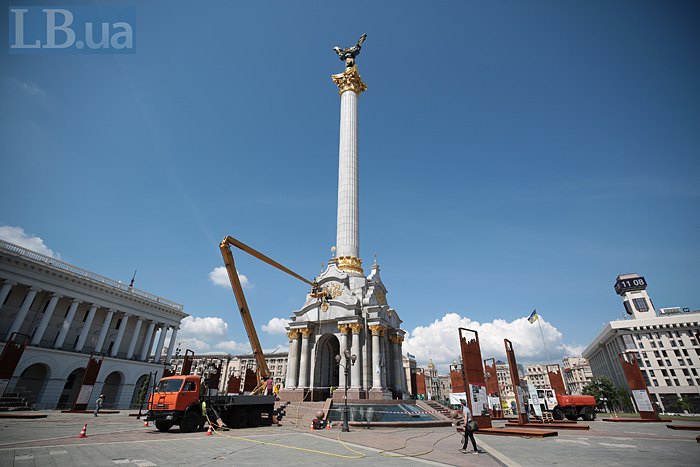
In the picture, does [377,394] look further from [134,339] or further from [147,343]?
[147,343]

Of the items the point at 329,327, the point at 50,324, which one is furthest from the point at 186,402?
the point at 50,324

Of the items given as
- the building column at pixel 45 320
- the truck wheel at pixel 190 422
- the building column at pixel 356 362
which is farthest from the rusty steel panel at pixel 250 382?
the building column at pixel 45 320

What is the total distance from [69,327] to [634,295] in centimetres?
13394

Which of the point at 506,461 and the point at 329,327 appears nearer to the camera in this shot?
the point at 506,461

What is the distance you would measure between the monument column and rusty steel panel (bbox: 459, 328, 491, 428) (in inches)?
784

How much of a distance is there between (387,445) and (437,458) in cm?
376

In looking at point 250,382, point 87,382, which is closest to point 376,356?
point 250,382

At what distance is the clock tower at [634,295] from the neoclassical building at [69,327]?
395 ft

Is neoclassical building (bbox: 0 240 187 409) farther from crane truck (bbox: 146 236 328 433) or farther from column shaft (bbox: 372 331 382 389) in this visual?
column shaft (bbox: 372 331 382 389)

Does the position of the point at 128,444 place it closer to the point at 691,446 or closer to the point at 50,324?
the point at 691,446

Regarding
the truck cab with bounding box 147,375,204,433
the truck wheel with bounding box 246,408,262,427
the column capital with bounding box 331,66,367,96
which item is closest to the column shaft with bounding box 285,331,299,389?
the truck wheel with bounding box 246,408,262,427

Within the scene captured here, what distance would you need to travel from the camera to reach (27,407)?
35.5 meters

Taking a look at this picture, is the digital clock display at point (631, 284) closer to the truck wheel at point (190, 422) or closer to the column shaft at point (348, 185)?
the column shaft at point (348, 185)

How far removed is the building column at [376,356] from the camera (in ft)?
108
